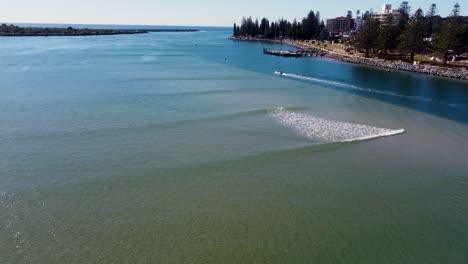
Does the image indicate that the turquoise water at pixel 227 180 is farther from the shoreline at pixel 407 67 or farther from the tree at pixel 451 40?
the tree at pixel 451 40

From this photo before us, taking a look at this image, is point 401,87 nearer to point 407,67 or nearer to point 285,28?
point 407,67

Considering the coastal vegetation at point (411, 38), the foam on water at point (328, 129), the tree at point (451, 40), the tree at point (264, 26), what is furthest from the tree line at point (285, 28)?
the foam on water at point (328, 129)

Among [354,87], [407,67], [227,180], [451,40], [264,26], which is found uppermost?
[264,26]

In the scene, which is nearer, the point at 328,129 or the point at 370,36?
the point at 328,129

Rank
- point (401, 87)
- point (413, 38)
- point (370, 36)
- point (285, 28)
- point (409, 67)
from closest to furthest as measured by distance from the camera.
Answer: point (401, 87)
point (409, 67)
point (413, 38)
point (370, 36)
point (285, 28)

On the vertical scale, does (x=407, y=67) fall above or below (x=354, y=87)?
above

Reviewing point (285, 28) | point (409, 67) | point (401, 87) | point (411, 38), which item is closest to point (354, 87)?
point (401, 87)

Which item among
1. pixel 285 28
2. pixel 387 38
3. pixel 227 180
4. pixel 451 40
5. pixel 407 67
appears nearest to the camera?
pixel 227 180

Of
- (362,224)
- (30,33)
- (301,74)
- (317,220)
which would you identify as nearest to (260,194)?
(317,220)
